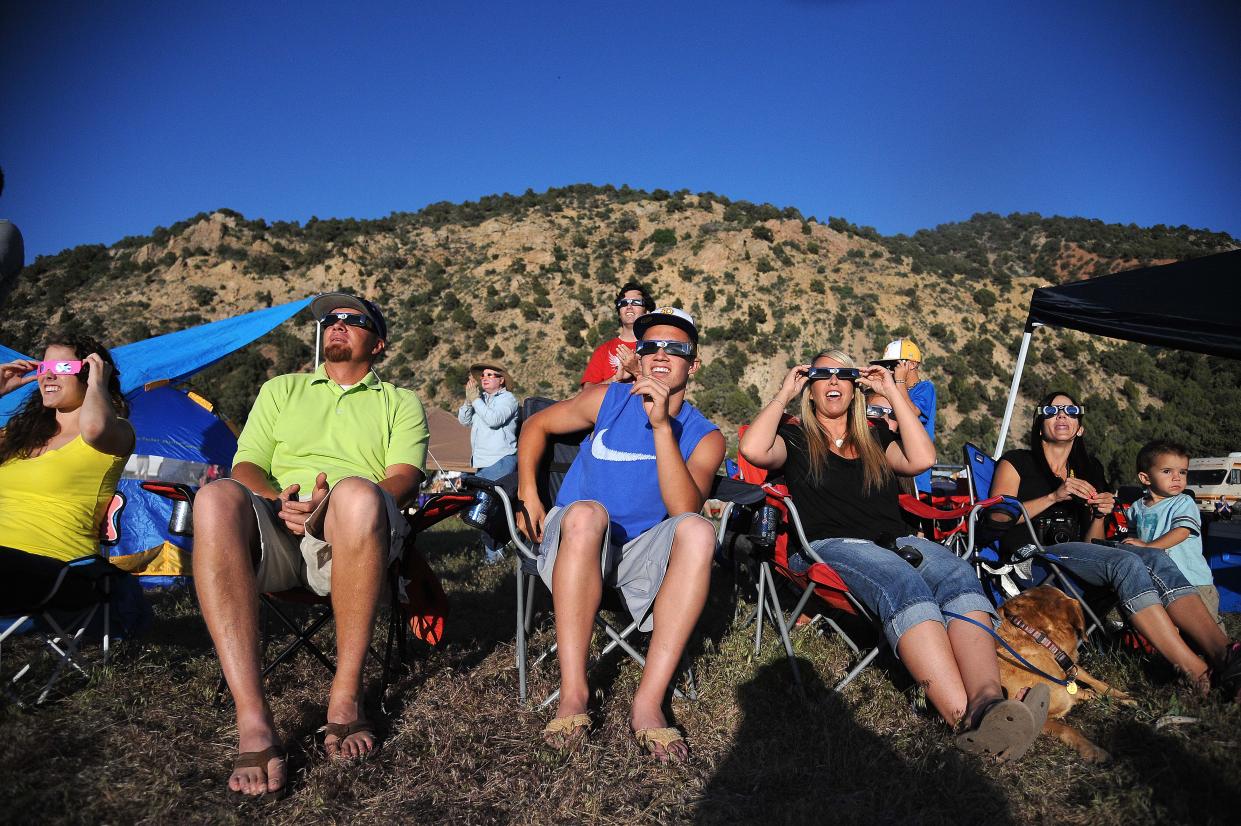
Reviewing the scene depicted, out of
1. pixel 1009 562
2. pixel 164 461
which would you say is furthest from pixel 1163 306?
pixel 164 461

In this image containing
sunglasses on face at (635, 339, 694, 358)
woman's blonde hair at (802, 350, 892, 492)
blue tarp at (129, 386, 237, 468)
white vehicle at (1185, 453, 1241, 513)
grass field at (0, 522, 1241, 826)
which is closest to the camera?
grass field at (0, 522, 1241, 826)

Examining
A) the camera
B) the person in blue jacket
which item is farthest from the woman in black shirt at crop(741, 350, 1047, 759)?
the person in blue jacket

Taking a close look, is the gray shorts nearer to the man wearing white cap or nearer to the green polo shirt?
the green polo shirt

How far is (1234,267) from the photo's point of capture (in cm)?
447

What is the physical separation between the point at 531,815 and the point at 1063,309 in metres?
5.24

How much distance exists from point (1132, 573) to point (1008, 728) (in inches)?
53.5

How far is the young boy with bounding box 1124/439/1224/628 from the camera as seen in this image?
3363 mm

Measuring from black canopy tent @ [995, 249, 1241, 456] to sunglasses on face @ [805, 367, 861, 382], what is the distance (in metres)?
2.31

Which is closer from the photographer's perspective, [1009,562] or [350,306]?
[350,306]

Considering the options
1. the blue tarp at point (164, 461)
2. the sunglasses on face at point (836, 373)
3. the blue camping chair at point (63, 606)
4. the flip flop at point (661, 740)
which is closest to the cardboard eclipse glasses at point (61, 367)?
the blue camping chair at point (63, 606)

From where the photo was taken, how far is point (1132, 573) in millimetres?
2883

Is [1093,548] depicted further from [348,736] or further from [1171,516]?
[348,736]

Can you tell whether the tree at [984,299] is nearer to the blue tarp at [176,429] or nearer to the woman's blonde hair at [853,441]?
the woman's blonde hair at [853,441]

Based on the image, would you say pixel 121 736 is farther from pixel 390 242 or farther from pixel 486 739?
pixel 390 242
